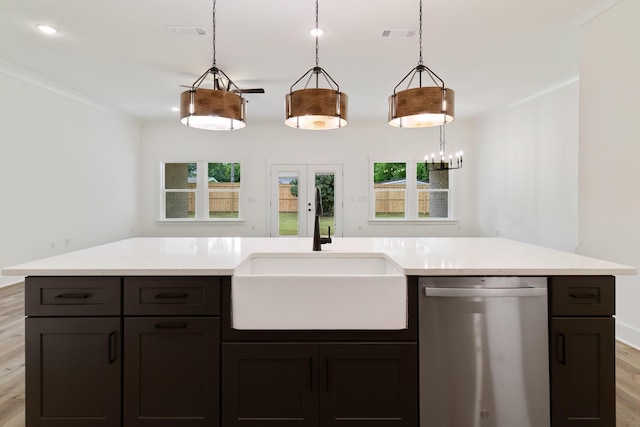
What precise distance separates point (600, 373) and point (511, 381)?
1.27 feet

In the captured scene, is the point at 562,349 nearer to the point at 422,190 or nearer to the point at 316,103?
the point at 316,103

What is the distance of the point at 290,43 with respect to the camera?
12.7 feet

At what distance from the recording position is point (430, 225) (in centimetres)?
771

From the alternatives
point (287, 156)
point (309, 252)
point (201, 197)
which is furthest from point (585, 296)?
point (201, 197)

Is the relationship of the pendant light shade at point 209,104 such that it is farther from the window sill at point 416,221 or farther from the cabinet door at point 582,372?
the window sill at point 416,221

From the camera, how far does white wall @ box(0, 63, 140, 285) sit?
4.56 meters

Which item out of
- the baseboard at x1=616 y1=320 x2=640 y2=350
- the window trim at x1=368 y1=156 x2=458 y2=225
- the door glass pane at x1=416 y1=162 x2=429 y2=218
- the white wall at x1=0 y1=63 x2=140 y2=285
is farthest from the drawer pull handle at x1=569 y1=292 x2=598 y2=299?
the door glass pane at x1=416 y1=162 x2=429 y2=218

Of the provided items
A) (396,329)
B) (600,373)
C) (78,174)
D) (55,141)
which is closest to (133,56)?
(55,141)

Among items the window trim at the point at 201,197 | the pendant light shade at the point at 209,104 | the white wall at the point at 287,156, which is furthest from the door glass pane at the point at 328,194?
the pendant light shade at the point at 209,104

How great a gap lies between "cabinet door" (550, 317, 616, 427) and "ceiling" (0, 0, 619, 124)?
2753mm

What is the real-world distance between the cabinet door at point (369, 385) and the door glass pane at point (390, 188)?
6.26 m

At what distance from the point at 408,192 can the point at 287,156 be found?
274cm

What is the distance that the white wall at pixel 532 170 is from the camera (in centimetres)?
483

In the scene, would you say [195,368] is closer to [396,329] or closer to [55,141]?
[396,329]
